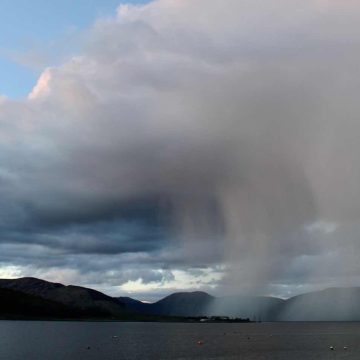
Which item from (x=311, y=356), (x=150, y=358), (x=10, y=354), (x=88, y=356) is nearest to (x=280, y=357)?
(x=311, y=356)

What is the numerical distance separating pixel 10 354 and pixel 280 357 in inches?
3531

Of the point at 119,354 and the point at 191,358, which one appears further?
the point at 119,354

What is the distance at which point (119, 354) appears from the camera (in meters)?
179

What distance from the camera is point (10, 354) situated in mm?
175375

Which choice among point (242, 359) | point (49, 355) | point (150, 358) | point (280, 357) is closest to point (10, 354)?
point (49, 355)

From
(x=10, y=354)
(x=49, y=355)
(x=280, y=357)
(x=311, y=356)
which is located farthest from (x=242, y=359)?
(x=10, y=354)

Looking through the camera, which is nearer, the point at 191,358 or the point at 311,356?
the point at 191,358

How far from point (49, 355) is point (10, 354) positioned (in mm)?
15146

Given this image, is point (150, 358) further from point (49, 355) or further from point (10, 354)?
point (10, 354)

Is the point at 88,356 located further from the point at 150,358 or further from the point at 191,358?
the point at 191,358

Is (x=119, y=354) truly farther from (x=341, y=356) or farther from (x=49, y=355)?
(x=341, y=356)

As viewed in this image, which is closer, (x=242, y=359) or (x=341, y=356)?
(x=242, y=359)

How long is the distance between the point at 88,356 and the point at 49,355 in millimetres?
12590

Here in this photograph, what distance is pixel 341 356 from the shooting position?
18000 centimetres
